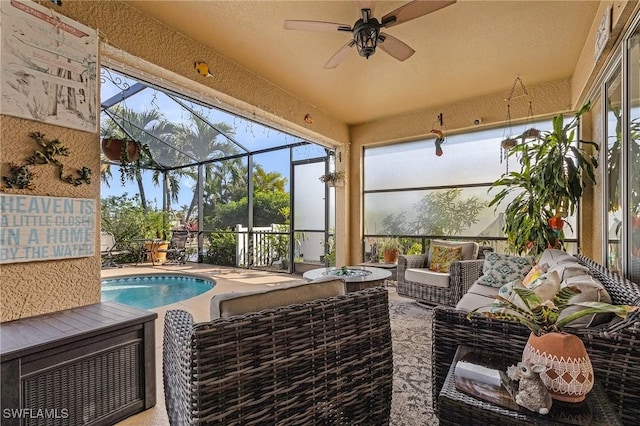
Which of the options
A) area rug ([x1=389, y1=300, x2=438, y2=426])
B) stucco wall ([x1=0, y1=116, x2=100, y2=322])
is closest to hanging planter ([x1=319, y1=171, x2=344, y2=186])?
area rug ([x1=389, y1=300, x2=438, y2=426])

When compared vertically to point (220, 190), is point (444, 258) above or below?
below

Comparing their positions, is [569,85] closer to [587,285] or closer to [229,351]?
[587,285]

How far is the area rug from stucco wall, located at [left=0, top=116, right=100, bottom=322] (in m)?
2.26

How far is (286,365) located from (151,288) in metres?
6.01

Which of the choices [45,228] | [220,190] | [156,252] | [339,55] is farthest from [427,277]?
[156,252]

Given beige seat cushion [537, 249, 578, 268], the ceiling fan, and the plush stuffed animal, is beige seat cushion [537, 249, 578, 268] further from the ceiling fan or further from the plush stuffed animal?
the ceiling fan

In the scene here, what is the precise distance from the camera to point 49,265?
6.75 ft

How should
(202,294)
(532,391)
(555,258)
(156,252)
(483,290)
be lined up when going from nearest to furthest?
(532,391), (555,258), (483,290), (202,294), (156,252)

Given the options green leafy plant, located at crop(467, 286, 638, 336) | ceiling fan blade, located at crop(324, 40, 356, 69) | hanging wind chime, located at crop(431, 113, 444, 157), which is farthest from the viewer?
hanging wind chime, located at crop(431, 113, 444, 157)

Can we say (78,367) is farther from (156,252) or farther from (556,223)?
(156,252)

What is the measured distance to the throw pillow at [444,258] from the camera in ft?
13.2

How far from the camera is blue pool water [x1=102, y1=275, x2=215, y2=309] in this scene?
5.51m

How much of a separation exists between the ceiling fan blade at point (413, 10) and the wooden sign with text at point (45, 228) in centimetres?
260

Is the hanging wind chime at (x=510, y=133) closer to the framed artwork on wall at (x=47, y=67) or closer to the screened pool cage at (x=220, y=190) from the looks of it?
the screened pool cage at (x=220, y=190)
